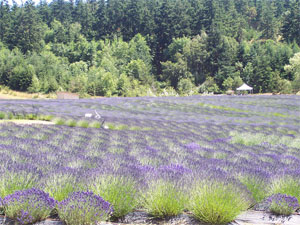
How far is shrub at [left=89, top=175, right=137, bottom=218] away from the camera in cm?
401

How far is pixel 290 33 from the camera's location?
375 feet

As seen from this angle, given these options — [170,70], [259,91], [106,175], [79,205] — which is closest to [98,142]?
[106,175]

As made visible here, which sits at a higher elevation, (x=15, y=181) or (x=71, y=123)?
(x=15, y=181)

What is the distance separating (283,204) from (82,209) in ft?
7.98

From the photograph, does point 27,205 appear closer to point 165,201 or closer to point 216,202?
point 165,201

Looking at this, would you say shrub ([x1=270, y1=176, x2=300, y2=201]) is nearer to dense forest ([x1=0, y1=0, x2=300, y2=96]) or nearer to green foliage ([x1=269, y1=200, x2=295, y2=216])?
green foliage ([x1=269, y1=200, x2=295, y2=216])

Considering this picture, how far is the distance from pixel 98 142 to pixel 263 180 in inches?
196

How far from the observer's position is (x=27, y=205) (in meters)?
3.59

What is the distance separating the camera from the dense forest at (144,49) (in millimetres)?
72625

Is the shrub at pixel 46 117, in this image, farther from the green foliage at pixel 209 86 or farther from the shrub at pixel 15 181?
the green foliage at pixel 209 86

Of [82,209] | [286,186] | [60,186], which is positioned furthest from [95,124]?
[82,209]

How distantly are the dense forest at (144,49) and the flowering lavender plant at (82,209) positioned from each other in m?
57.7

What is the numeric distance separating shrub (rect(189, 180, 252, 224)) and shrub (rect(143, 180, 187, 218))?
155 mm

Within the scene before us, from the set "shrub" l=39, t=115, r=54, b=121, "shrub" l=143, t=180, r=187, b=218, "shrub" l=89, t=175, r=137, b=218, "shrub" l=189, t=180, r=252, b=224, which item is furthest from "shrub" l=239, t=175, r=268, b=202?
"shrub" l=39, t=115, r=54, b=121
